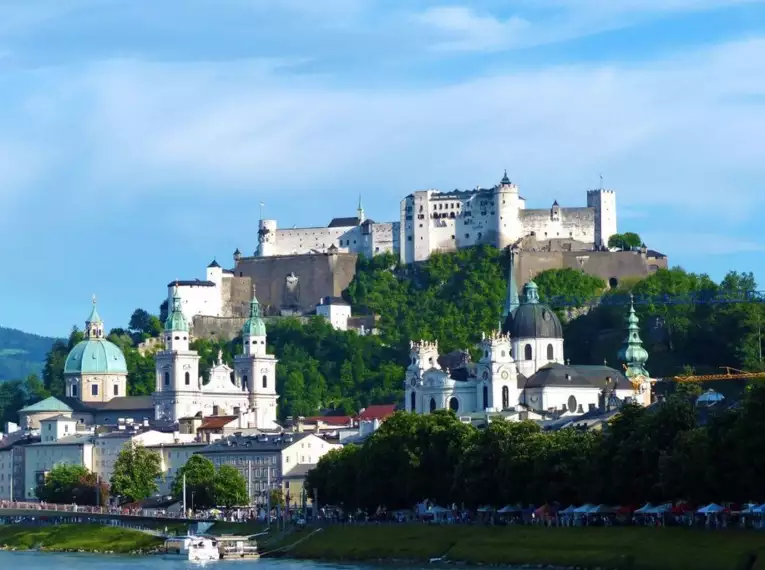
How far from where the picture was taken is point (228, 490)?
118 metres

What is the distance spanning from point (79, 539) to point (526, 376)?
37811mm

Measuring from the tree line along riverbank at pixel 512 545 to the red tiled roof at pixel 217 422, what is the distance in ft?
124

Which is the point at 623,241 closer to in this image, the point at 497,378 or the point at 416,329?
the point at 416,329

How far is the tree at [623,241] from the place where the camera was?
176 meters

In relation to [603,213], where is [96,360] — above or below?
below

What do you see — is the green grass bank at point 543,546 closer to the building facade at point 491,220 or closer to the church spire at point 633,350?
the church spire at point 633,350

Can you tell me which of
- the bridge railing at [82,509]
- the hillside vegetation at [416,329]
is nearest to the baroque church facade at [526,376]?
the hillside vegetation at [416,329]

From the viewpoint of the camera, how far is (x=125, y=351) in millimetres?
173250

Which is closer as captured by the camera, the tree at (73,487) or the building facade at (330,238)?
the tree at (73,487)

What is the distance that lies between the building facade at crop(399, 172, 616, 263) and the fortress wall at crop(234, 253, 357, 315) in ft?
16.6

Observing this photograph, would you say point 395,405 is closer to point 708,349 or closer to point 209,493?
point 708,349

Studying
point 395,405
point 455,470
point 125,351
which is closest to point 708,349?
point 395,405

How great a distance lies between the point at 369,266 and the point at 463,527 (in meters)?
92.3

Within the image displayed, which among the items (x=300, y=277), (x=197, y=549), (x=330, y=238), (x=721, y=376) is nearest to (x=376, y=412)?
(x=721, y=376)
